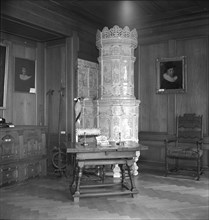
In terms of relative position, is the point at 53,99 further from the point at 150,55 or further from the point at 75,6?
the point at 150,55

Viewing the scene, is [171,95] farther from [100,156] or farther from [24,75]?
[24,75]

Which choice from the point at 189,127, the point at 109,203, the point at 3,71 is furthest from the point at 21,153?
the point at 189,127

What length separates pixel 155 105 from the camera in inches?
267

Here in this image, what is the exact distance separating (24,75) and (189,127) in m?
3.44

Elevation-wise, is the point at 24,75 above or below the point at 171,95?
above

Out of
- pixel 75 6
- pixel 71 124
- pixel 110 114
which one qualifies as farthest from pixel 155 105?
pixel 75 6

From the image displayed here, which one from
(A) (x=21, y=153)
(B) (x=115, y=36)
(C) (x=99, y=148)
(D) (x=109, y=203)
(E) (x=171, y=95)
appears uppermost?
(B) (x=115, y=36)

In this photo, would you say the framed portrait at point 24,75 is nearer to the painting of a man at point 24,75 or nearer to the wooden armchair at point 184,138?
the painting of a man at point 24,75

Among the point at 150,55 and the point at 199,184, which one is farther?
the point at 150,55

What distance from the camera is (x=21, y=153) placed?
5207 millimetres

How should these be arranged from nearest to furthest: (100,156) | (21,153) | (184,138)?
1. (100,156)
2. (21,153)
3. (184,138)

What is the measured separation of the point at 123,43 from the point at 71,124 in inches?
74.9

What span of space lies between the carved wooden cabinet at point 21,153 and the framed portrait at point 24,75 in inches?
35.1

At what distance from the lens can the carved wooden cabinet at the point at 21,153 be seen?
16.0ft
